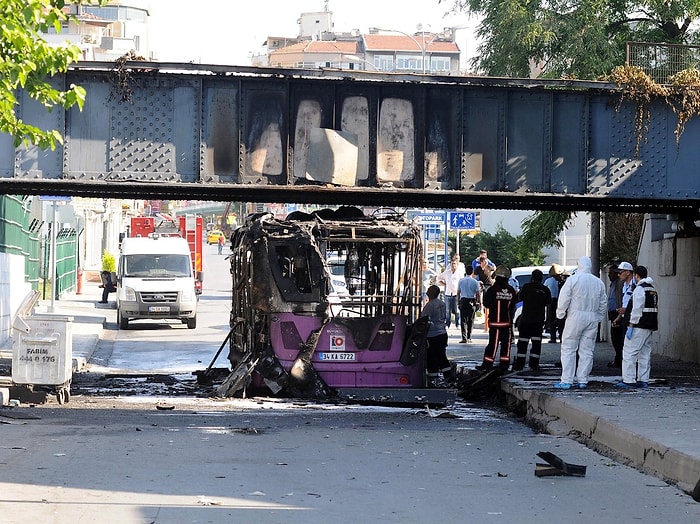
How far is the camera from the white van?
1404 inches

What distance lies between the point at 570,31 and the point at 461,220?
7880mm

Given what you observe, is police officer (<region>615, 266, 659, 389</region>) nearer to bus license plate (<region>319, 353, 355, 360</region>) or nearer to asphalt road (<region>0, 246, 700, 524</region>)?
asphalt road (<region>0, 246, 700, 524</region>)

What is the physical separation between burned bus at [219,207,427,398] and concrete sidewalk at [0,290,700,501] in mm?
2035

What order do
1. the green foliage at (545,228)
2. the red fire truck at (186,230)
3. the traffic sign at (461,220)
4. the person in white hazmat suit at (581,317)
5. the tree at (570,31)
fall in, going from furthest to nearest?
the red fire truck at (186,230) → the traffic sign at (461,220) → the green foliage at (545,228) → the tree at (570,31) → the person in white hazmat suit at (581,317)

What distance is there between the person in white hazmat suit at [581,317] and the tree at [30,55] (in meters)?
8.03

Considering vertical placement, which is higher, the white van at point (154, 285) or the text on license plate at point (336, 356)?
the white van at point (154, 285)

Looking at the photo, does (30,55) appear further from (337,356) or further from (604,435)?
(604,435)

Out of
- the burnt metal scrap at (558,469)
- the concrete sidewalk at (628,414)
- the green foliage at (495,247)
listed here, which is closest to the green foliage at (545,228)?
the concrete sidewalk at (628,414)

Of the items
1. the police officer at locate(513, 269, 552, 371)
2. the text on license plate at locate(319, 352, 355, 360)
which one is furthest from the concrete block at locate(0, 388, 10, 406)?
the police officer at locate(513, 269, 552, 371)

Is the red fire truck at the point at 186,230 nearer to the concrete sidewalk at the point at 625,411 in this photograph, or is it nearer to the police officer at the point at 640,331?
the concrete sidewalk at the point at 625,411

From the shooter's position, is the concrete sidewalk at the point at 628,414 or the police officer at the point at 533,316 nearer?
the concrete sidewalk at the point at 628,414

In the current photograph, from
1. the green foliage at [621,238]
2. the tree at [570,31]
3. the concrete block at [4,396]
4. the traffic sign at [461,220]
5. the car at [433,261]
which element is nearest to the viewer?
the concrete block at [4,396]

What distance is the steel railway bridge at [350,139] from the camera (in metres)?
18.7

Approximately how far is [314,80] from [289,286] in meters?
3.52
